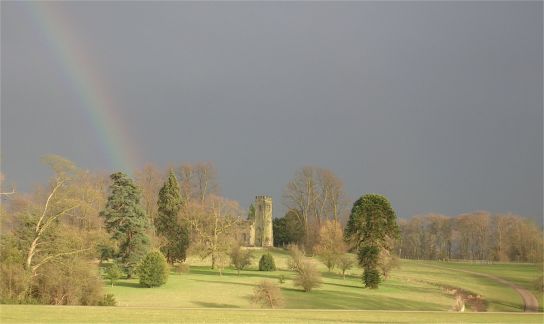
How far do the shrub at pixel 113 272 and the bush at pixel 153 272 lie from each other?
3000mm

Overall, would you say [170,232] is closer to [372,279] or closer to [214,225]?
[214,225]

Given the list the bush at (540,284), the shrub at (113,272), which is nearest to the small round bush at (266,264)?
the shrub at (113,272)

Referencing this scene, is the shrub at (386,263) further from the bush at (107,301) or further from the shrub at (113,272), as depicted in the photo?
the bush at (107,301)

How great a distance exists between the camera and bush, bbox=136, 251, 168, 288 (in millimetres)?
44156

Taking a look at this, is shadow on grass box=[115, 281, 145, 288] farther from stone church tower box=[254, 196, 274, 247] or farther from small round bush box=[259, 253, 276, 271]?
stone church tower box=[254, 196, 274, 247]

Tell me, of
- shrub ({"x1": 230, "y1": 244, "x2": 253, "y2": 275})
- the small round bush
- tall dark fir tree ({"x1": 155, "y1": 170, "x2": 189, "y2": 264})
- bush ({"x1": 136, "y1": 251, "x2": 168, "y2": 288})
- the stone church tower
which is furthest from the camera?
the stone church tower

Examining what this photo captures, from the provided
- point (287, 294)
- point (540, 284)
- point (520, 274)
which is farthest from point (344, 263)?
point (520, 274)

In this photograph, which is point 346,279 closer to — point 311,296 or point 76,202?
point 311,296

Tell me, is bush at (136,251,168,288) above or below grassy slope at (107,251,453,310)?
above

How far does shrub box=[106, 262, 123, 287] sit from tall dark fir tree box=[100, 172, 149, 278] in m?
1.10

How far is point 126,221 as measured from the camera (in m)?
53.1

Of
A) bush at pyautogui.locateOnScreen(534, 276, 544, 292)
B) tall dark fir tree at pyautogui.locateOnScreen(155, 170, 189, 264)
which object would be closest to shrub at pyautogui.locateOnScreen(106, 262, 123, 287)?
tall dark fir tree at pyautogui.locateOnScreen(155, 170, 189, 264)

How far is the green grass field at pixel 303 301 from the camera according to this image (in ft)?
73.7

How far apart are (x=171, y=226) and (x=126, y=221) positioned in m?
13.8
